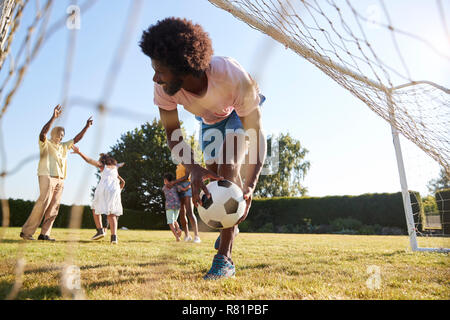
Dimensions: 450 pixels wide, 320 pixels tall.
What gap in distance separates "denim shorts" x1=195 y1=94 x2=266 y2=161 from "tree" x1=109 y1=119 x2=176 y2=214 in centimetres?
1997

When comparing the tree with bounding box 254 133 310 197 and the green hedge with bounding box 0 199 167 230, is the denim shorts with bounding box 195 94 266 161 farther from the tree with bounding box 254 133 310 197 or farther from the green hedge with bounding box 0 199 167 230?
the tree with bounding box 254 133 310 197

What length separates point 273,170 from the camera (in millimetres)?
37688

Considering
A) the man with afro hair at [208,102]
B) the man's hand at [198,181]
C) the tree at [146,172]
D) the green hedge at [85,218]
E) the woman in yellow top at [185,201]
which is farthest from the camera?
the tree at [146,172]

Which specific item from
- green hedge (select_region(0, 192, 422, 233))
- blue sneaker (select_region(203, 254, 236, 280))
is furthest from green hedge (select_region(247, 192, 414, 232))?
blue sneaker (select_region(203, 254, 236, 280))

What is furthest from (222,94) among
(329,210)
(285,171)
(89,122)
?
(285,171)

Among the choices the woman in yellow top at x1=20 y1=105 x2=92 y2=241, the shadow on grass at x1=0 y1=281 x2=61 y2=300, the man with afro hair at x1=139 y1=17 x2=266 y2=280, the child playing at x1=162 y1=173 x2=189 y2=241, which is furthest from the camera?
the child playing at x1=162 y1=173 x2=189 y2=241

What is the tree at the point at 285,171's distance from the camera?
3653cm

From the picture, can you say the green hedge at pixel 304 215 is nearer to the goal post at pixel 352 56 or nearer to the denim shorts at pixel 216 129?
the goal post at pixel 352 56

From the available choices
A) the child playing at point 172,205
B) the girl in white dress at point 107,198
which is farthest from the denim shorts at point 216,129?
the child playing at point 172,205

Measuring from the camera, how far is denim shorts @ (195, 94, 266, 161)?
2689 millimetres

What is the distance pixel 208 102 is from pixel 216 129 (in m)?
0.45

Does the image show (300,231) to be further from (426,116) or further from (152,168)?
(426,116)

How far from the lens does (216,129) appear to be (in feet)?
9.25
